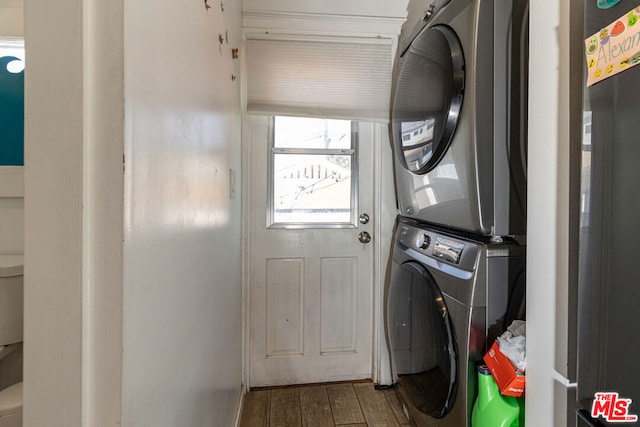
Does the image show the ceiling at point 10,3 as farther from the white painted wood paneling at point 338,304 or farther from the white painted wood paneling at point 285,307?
the white painted wood paneling at point 338,304

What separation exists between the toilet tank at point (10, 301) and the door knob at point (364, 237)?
1548 mm

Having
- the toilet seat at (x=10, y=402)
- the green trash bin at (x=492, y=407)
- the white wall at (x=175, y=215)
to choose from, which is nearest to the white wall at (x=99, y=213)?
the white wall at (x=175, y=215)

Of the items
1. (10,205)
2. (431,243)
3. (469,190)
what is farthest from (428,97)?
(10,205)

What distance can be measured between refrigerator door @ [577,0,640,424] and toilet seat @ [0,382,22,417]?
1425 mm

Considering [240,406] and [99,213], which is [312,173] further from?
[99,213]

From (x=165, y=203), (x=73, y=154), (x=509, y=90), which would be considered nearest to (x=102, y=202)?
(x=73, y=154)

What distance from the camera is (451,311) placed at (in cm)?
103

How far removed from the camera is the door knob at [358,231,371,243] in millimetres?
1913

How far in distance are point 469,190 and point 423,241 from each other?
369 millimetres

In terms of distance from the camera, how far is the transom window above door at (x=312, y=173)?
6.17 feet

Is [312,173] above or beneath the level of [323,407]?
above

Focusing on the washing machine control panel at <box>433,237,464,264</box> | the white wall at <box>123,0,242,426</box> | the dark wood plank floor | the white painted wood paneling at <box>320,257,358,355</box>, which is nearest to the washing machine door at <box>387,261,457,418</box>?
the washing machine control panel at <box>433,237,464,264</box>

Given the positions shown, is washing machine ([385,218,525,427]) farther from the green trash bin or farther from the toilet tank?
the toilet tank

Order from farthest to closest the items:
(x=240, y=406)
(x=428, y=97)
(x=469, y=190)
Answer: (x=240, y=406) → (x=428, y=97) → (x=469, y=190)
